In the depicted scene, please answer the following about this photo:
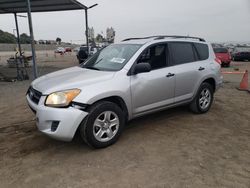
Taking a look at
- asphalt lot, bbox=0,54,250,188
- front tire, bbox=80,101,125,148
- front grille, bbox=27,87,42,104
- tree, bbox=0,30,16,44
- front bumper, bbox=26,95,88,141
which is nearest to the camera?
asphalt lot, bbox=0,54,250,188

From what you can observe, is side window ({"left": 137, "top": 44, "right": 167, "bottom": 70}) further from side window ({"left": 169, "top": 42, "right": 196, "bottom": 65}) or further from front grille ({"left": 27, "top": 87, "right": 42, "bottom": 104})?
front grille ({"left": 27, "top": 87, "right": 42, "bottom": 104})

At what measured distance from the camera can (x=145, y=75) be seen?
14.4 feet

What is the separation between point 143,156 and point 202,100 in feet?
8.66

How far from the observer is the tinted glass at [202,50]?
5688 mm

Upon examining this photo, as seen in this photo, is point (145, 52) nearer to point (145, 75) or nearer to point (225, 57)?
point (145, 75)

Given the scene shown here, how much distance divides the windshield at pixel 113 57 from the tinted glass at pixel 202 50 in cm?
173

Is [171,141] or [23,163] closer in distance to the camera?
[23,163]

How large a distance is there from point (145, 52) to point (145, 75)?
487mm

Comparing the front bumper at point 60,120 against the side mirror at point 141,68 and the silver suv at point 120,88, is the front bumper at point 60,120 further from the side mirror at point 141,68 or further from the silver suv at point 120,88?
the side mirror at point 141,68

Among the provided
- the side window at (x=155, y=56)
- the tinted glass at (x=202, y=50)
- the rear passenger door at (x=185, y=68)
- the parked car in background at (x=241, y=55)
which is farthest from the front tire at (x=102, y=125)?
the parked car in background at (x=241, y=55)

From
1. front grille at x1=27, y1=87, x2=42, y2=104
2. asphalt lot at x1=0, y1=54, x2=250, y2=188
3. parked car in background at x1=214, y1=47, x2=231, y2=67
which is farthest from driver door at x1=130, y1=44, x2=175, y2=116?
parked car in background at x1=214, y1=47, x2=231, y2=67

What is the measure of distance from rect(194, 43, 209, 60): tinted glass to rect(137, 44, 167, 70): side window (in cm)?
113

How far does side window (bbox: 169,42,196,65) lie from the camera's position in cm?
508

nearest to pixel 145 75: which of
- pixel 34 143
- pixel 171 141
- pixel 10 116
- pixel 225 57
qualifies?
pixel 171 141
